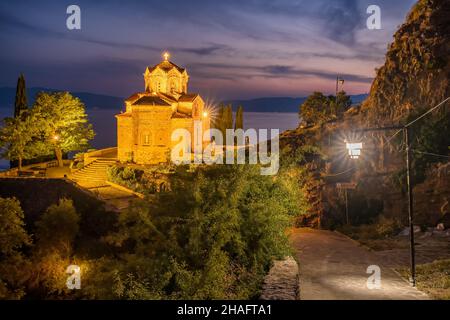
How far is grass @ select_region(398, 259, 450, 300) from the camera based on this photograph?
11438mm

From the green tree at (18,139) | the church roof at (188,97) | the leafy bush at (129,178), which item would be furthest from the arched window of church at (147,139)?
the green tree at (18,139)

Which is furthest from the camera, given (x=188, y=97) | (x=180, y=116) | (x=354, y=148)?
(x=188, y=97)

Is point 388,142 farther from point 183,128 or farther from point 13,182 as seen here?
point 13,182

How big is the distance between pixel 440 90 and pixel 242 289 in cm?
1865

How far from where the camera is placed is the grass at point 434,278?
11438mm

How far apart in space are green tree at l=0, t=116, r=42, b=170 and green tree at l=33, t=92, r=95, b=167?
102 cm

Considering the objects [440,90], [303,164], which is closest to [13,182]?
[303,164]

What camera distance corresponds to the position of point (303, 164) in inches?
1053

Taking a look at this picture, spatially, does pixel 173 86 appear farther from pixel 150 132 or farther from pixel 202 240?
pixel 202 240

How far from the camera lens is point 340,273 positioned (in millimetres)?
13664

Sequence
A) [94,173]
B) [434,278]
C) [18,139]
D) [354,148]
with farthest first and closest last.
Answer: [94,173] → [18,139] → [354,148] → [434,278]

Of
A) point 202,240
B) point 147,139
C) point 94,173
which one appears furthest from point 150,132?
point 202,240

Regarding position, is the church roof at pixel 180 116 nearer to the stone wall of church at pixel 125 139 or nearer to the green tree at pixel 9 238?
the stone wall of church at pixel 125 139

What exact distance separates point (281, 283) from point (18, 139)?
109ft
